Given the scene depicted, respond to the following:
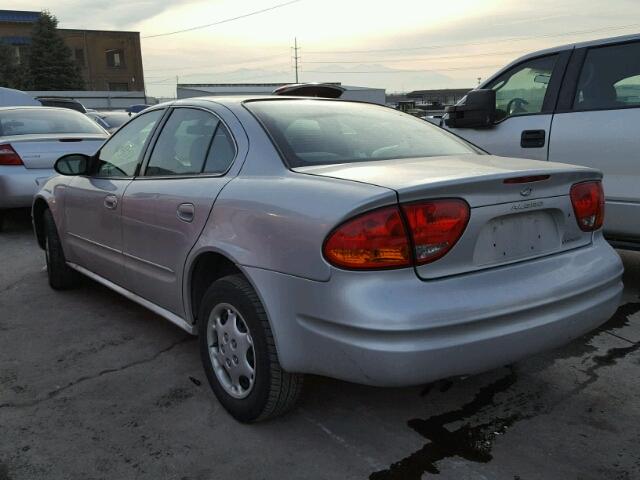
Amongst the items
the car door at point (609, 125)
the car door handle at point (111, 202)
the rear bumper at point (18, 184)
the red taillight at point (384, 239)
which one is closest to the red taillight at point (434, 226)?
the red taillight at point (384, 239)

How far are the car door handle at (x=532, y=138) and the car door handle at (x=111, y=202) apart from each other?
3.14 metres

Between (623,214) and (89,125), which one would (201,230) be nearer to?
(623,214)

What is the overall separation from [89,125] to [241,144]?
579 cm

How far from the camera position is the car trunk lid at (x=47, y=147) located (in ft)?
23.2

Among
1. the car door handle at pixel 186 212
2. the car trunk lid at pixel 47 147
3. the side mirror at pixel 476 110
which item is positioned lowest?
the car door handle at pixel 186 212

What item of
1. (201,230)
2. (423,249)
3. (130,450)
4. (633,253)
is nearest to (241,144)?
(201,230)

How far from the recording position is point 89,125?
26.2 feet

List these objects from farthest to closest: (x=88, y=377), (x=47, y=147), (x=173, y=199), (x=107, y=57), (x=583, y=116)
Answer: (x=107, y=57)
(x=47, y=147)
(x=583, y=116)
(x=88, y=377)
(x=173, y=199)

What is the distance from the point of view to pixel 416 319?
2193 mm

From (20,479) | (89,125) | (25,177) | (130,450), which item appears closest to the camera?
(20,479)

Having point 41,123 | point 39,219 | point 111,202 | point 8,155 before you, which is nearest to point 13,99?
point 41,123

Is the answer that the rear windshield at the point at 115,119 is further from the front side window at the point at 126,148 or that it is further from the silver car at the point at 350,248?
the silver car at the point at 350,248

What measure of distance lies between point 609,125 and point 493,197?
7.95ft

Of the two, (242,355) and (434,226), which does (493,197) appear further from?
(242,355)
